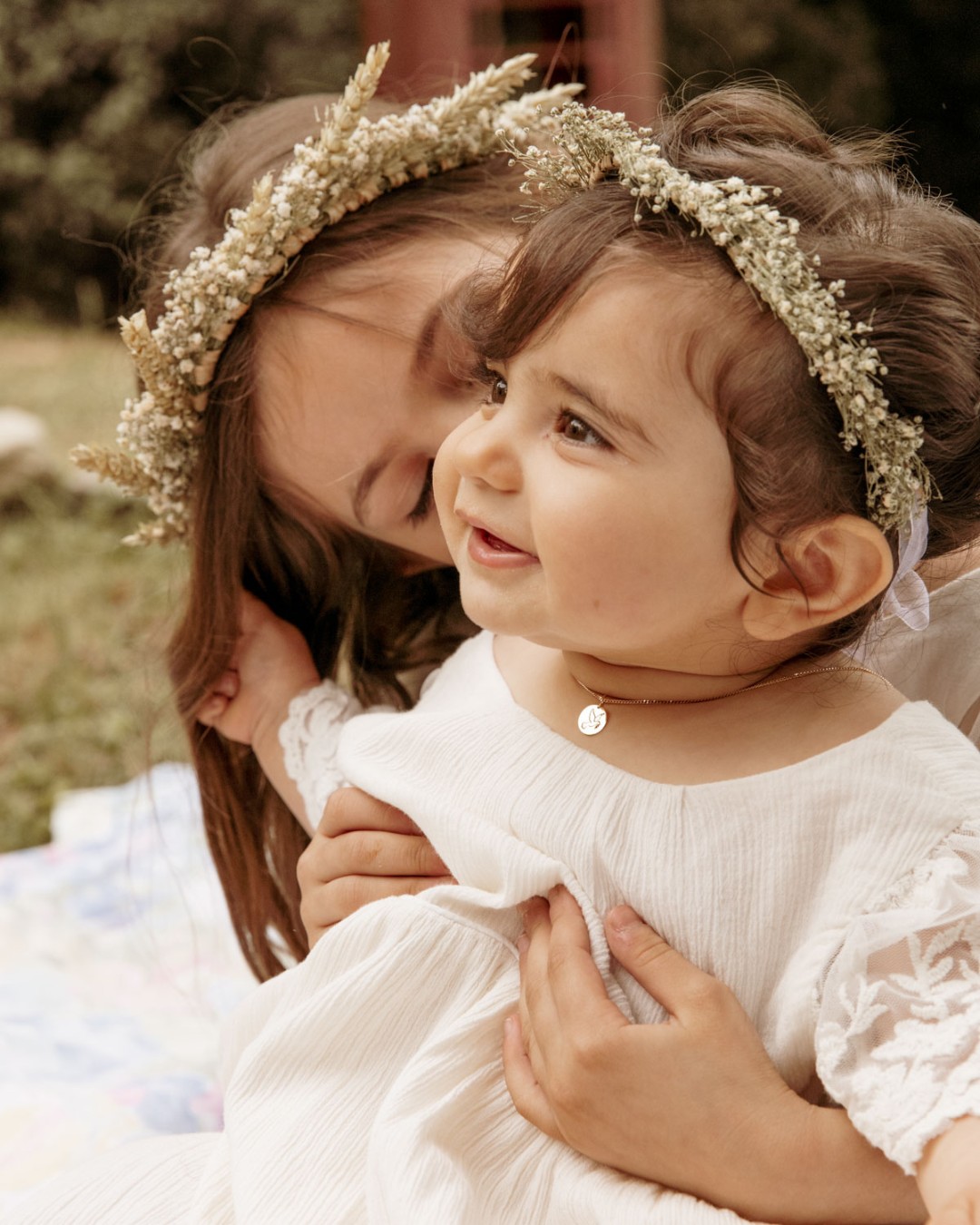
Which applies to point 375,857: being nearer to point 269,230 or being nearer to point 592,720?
point 592,720

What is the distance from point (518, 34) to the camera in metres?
5.17

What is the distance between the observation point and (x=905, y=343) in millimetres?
1304

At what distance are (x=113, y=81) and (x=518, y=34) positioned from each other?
3.46 metres

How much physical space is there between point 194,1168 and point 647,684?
760mm

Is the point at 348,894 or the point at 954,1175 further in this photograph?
the point at 348,894

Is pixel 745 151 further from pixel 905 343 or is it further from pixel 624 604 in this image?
pixel 624 604

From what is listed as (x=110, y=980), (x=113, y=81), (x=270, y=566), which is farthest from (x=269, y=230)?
(x=113, y=81)

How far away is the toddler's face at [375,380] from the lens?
1914 mm

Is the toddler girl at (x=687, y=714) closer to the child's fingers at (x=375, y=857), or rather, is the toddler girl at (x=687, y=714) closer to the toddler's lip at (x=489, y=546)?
the toddler's lip at (x=489, y=546)

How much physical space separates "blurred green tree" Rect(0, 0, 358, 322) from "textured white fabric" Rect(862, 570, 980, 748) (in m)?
6.19

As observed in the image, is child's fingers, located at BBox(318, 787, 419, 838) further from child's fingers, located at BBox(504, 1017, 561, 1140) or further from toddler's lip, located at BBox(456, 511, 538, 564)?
toddler's lip, located at BBox(456, 511, 538, 564)

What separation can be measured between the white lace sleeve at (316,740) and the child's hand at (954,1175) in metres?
1.03

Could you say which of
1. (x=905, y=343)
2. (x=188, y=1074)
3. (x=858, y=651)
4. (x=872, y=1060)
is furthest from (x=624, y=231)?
(x=188, y=1074)

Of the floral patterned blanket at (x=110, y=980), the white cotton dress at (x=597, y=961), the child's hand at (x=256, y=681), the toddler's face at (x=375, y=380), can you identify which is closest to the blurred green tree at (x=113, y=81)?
the floral patterned blanket at (x=110, y=980)
